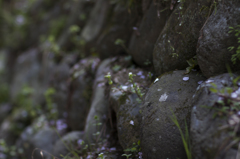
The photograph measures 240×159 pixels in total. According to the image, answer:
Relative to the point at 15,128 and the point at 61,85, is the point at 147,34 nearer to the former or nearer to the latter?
the point at 61,85

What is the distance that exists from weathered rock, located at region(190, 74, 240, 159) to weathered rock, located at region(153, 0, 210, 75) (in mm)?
469

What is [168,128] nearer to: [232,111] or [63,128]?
[232,111]

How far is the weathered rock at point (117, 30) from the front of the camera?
291 cm

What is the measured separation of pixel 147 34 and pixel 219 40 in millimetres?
1120

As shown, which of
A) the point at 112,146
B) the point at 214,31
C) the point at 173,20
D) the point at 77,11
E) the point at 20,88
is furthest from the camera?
the point at 20,88

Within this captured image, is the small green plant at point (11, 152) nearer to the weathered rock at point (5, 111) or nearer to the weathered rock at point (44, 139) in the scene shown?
the weathered rock at point (44, 139)

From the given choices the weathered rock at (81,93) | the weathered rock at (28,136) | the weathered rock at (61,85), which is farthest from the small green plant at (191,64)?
the weathered rock at (28,136)

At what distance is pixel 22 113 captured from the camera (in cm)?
421

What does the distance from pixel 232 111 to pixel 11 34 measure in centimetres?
636

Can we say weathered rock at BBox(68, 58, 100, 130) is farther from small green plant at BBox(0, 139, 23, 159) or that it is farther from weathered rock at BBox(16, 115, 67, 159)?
small green plant at BBox(0, 139, 23, 159)

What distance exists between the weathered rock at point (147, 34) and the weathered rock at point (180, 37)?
0.91ft

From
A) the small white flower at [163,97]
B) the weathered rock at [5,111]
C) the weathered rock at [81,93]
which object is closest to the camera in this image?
the small white flower at [163,97]

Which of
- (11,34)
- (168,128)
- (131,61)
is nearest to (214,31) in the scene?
(168,128)

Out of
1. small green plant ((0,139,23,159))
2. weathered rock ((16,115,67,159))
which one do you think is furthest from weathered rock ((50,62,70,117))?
small green plant ((0,139,23,159))
